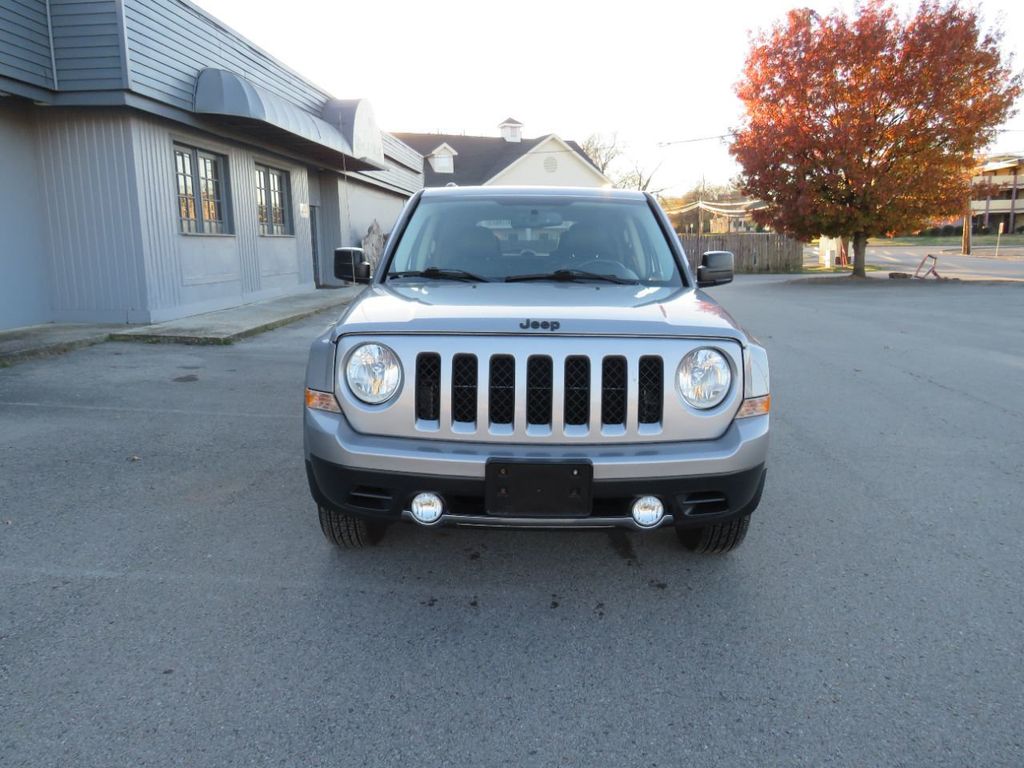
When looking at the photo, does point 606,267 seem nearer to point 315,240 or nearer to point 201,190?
point 201,190

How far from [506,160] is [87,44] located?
36.4 m

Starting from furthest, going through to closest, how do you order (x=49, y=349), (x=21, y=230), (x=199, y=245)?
(x=199, y=245) → (x=21, y=230) → (x=49, y=349)

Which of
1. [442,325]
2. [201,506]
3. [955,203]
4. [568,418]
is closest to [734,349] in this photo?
[568,418]

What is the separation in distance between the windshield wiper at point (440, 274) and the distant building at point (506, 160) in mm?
40300

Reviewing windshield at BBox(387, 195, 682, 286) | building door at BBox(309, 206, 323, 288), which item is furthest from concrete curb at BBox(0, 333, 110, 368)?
building door at BBox(309, 206, 323, 288)

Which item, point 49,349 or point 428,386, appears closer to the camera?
point 428,386

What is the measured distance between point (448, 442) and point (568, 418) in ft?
1.52

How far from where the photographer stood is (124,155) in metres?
10.8

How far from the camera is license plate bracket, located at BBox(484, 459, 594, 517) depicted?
2721 mm

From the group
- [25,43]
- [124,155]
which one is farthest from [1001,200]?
[25,43]

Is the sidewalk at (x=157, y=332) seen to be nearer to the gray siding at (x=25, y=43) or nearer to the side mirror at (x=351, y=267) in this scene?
the gray siding at (x=25, y=43)

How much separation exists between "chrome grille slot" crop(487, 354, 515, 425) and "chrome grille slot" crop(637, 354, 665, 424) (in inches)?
19.5

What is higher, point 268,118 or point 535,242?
point 268,118

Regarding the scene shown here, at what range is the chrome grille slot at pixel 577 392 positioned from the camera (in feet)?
9.30
